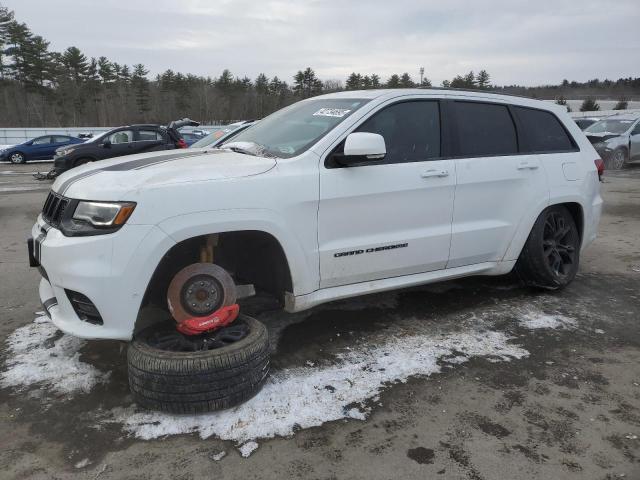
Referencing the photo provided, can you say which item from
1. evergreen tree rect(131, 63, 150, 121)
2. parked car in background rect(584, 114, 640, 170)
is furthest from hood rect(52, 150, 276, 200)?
evergreen tree rect(131, 63, 150, 121)

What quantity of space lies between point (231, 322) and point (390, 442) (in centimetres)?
117

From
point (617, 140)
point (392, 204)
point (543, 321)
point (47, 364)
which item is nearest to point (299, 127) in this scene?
point (392, 204)

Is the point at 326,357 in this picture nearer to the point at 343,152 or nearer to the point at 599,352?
the point at 343,152

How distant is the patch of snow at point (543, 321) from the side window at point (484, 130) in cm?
136

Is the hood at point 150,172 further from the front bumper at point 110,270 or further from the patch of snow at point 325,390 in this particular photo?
the patch of snow at point 325,390

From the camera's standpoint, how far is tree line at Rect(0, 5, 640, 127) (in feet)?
178

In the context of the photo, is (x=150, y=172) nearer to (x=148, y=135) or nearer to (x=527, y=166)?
(x=527, y=166)

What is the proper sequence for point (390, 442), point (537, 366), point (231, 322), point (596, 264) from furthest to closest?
point (596, 264) < point (537, 366) < point (231, 322) < point (390, 442)

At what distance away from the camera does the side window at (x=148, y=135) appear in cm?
1578

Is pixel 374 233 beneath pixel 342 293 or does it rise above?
above

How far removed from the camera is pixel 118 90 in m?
65.4

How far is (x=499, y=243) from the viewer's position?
4.18m

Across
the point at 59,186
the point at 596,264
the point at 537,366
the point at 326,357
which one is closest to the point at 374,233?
the point at 326,357

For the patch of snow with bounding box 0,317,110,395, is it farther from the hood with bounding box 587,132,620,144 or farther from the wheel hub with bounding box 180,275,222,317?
the hood with bounding box 587,132,620,144
